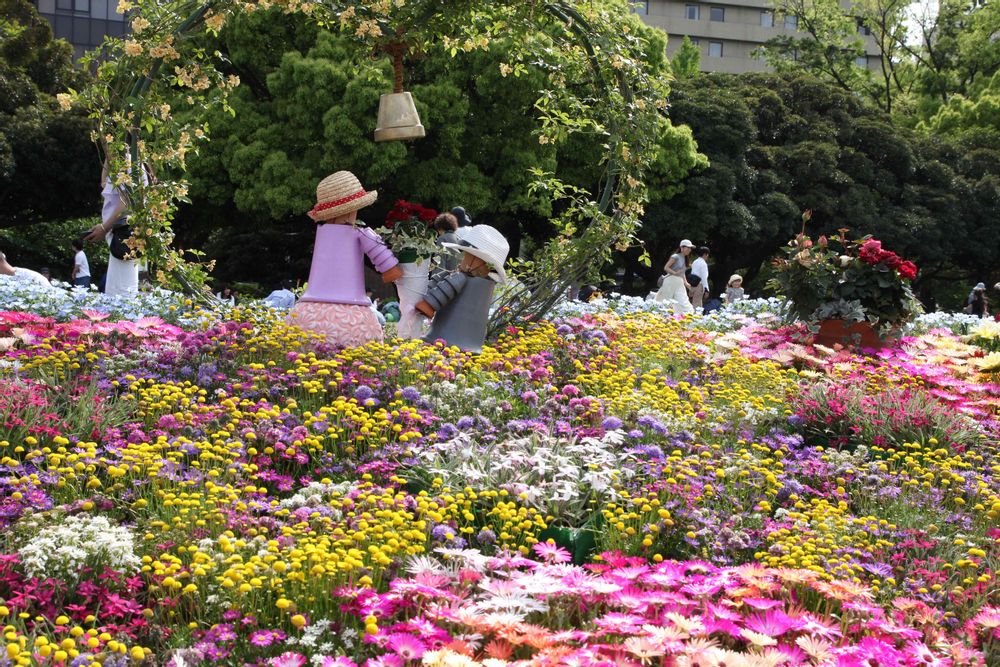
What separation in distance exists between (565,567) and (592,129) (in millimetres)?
5983

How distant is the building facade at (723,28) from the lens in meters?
63.2

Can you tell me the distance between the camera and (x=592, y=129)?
903 centimetres

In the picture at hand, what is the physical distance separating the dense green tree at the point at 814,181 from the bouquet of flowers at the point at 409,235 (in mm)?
18183

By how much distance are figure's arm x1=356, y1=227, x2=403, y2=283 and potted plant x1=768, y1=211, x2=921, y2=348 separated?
12.6ft

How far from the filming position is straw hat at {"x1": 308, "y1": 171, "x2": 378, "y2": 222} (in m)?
6.91

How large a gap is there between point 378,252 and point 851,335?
419 centimetres

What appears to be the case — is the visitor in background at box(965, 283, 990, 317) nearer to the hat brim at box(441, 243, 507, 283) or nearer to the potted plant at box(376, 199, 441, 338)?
the hat brim at box(441, 243, 507, 283)

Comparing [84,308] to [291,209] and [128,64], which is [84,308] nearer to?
[128,64]

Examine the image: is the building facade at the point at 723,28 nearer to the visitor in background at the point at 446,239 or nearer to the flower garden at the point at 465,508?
the visitor in background at the point at 446,239

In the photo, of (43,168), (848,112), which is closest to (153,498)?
(43,168)

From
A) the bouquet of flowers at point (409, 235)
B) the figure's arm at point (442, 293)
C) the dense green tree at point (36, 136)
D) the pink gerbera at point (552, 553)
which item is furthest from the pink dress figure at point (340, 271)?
the dense green tree at point (36, 136)

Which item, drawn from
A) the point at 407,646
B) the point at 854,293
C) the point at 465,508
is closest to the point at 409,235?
the point at 465,508

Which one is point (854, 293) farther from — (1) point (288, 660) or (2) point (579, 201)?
(1) point (288, 660)

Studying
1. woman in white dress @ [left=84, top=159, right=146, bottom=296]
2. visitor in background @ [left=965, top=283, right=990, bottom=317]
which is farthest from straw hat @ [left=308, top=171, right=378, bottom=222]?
visitor in background @ [left=965, top=283, right=990, bottom=317]
